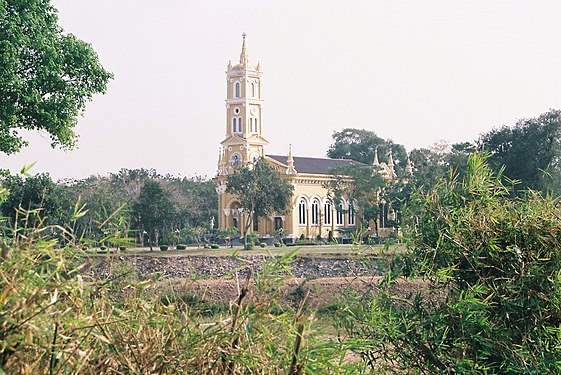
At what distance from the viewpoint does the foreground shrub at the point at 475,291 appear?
5.10 m

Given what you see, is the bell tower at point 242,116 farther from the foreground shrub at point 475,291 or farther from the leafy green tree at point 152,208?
the foreground shrub at point 475,291

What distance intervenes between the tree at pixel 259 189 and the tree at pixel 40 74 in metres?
32.9

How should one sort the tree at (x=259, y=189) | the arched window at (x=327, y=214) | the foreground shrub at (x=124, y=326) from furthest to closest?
1. the arched window at (x=327, y=214)
2. the tree at (x=259, y=189)
3. the foreground shrub at (x=124, y=326)

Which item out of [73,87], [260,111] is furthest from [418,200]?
[260,111]

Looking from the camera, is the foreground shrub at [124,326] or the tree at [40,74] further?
the tree at [40,74]

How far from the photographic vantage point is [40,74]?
22.4 m

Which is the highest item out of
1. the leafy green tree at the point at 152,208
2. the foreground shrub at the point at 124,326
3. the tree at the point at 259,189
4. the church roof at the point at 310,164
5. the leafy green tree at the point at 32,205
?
the church roof at the point at 310,164

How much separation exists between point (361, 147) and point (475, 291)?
8917 cm

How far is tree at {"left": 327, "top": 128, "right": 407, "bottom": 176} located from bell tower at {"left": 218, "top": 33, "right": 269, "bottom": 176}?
74.1 ft

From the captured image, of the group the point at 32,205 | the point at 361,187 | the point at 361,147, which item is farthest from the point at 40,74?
the point at 361,147

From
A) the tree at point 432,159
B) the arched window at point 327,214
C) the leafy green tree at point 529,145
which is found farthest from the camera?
the arched window at point 327,214

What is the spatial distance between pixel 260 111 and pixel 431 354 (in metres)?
67.5

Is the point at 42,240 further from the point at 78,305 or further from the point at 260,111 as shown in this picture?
the point at 260,111

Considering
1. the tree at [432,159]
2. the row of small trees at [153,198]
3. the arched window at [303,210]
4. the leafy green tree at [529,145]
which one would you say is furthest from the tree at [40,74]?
the arched window at [303,210]
